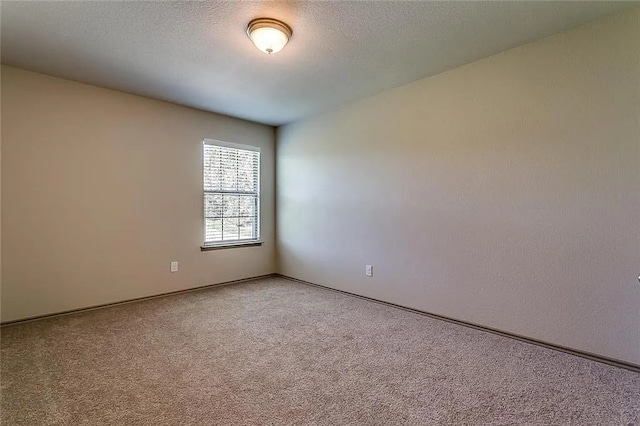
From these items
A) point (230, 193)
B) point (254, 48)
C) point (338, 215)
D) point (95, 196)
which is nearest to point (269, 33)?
point (254, 48)

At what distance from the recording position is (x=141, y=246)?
3939mm

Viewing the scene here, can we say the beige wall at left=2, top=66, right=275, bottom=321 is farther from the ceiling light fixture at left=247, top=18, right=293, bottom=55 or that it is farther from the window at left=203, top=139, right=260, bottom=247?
the ceiling light fixture at left=247, top=18, right=293, bottom=55

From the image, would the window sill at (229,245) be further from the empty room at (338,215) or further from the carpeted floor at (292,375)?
the carpeted floor at (292,375)

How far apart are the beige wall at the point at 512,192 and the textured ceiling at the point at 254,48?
0.29 m

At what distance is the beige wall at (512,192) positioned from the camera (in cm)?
232

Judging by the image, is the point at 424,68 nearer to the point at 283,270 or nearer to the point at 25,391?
the point at 283,270

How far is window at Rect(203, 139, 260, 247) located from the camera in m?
4.56

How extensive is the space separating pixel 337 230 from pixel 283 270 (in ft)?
4.44

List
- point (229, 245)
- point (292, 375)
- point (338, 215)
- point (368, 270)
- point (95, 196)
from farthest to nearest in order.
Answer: point (229, 245) → point (338, 215) → point (368, 270) → point (95, 196) → point (292, 375)

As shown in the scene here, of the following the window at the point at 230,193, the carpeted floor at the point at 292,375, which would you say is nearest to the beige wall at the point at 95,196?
the window at the point at 230,193

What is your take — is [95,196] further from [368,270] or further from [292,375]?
[368,270]

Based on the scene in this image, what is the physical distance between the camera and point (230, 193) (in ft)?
15.6

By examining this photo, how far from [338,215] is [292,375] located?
8.07 ft

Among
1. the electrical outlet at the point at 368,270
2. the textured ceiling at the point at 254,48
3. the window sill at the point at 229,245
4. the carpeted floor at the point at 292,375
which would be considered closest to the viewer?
the carpeted floor at the point at 292,375
